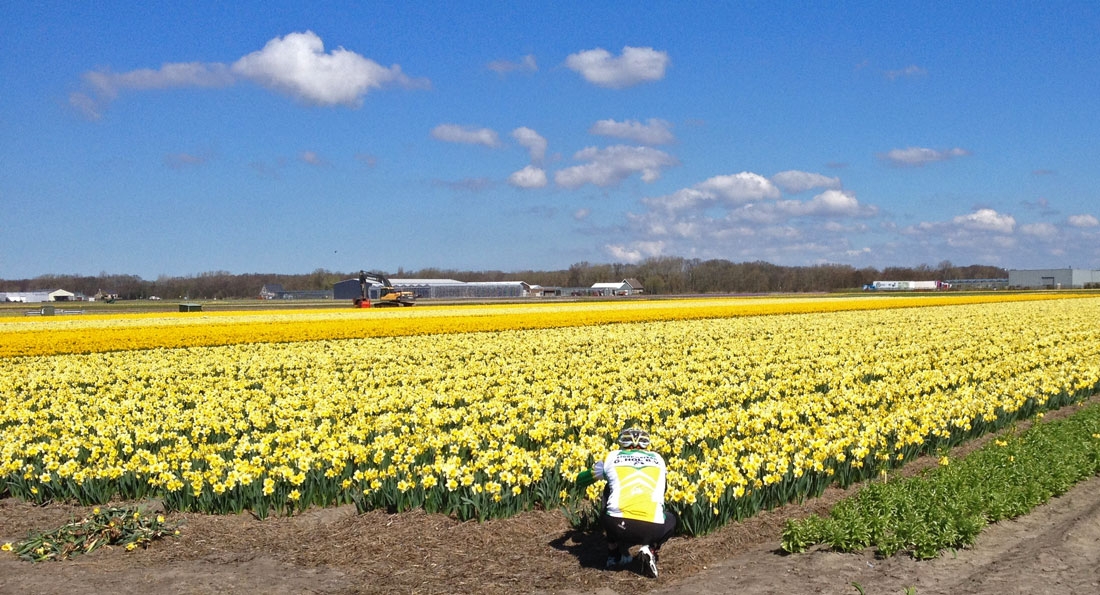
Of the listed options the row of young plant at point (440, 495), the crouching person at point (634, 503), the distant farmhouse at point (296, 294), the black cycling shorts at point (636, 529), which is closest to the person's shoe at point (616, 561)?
the crouching person at point (634, 503)

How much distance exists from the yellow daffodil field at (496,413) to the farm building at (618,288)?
112m

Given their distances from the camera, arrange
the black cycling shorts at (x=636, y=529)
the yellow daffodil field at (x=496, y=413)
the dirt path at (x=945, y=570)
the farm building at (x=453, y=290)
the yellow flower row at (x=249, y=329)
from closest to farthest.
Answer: the dirt path at (x=945, y=570) < the black cycling shorts at (x=636, y=529) < the yellow daffodil field at (x=496, y=413) < the yellow flower row at (x=249, y=329) < the farm building at (x=453, y=290)

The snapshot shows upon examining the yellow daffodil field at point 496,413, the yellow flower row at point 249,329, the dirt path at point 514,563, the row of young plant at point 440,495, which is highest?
the yellow flower row at point 249,329

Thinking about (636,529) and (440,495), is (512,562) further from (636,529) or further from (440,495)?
(440,495)

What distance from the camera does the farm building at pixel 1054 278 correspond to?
143087 mm

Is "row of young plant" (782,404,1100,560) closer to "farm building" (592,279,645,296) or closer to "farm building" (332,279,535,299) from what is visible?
"farm building" (332,279,535,299)

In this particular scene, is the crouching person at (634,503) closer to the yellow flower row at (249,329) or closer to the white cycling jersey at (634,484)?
the white cycling jersey at (634,484)

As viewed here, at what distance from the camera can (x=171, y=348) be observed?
31.2 meters

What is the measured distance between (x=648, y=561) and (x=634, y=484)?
695 millimetres

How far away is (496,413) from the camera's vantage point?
14328 mm

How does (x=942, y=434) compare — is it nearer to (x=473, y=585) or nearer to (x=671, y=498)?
(x=671, y=498)

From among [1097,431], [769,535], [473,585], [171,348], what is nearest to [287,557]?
[473,585]

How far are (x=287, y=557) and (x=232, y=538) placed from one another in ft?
3.14

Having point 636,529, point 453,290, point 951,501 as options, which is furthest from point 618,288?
point 636,529
